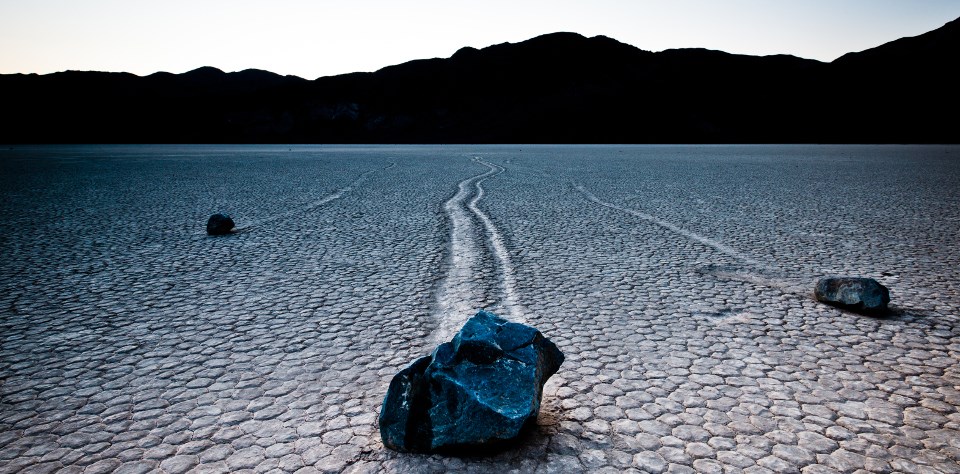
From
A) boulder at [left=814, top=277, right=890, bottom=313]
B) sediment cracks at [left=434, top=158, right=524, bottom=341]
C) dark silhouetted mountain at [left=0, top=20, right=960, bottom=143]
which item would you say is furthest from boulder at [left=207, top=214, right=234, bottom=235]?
dark silhouetted mountain at [left=0, top=20, right=960, bottom=143]

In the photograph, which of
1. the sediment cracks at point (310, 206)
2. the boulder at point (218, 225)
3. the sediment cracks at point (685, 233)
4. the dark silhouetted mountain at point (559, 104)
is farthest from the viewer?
the dark silhouetted mountain at point (559, 104)

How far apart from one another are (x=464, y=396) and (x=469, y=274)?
2.54m

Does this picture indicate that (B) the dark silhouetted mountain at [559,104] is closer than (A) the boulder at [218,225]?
No

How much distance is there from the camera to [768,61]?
85250 millimetres

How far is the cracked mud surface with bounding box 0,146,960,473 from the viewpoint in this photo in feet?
6.65

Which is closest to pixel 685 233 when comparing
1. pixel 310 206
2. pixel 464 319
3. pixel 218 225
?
Answer: pixel 464 319

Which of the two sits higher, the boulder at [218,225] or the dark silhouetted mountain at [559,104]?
the dark silhouetted mountain at [559,104]

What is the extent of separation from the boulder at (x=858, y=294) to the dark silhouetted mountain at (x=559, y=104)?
212ft

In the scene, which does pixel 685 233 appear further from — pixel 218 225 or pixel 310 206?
pixel 310 206

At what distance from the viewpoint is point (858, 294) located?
11.4 feet

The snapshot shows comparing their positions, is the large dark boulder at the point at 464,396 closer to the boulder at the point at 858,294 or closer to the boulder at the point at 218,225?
the boulder at the point at 858,294

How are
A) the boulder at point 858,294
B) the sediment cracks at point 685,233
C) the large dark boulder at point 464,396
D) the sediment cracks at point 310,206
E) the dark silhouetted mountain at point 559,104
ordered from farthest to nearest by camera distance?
the dark silhouetted mountain at point 559,104, the sediment cracks at point 310,206, the sediment cracks at point 685,233, the boulder at point 858,294, the large dark boulder at point 464,396

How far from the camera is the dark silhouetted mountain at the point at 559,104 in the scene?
67375 millimetres

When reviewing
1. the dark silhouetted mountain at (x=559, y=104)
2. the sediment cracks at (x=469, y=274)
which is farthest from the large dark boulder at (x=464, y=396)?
the dark silhouetted mountain at (x=559, y=104)
